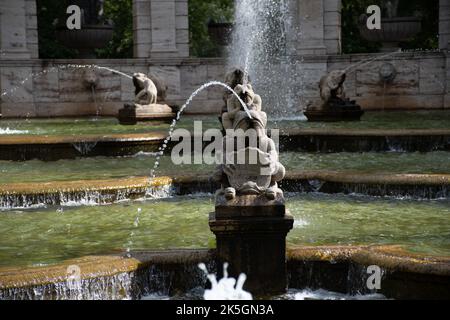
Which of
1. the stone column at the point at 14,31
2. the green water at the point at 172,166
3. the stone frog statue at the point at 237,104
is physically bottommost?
the green water at the point at 172,166

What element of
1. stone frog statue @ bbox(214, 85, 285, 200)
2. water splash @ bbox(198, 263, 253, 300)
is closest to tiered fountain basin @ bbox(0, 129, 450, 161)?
stone frog statue @ bbox(214, 85, 285, 200)

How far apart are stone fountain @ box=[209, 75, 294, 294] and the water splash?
0.06 m

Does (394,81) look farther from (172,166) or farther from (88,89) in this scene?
(172,166)

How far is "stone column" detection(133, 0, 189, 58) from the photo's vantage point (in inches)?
1043

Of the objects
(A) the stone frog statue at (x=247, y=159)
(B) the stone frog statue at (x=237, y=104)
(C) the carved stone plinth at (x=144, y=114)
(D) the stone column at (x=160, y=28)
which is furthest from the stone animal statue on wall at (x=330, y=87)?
(A) the stone frog statue at (x=247, y=159)

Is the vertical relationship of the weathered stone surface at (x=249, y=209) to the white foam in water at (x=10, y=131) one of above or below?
above

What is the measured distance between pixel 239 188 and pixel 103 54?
40506 mm

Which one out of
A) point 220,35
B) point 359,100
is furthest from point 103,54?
point 359,100

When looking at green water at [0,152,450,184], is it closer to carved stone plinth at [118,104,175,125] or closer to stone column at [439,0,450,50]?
carved stone plinth at [118,104,175,125]

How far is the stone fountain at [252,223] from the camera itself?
25.2ft

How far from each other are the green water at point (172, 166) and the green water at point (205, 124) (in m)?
3.15

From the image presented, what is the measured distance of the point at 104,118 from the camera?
2503 centimetres

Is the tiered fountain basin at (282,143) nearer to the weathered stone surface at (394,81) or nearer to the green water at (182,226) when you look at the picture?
the green water at (182,226)

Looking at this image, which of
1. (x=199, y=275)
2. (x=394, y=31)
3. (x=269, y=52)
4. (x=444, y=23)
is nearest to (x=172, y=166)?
(x=199, y=275)
